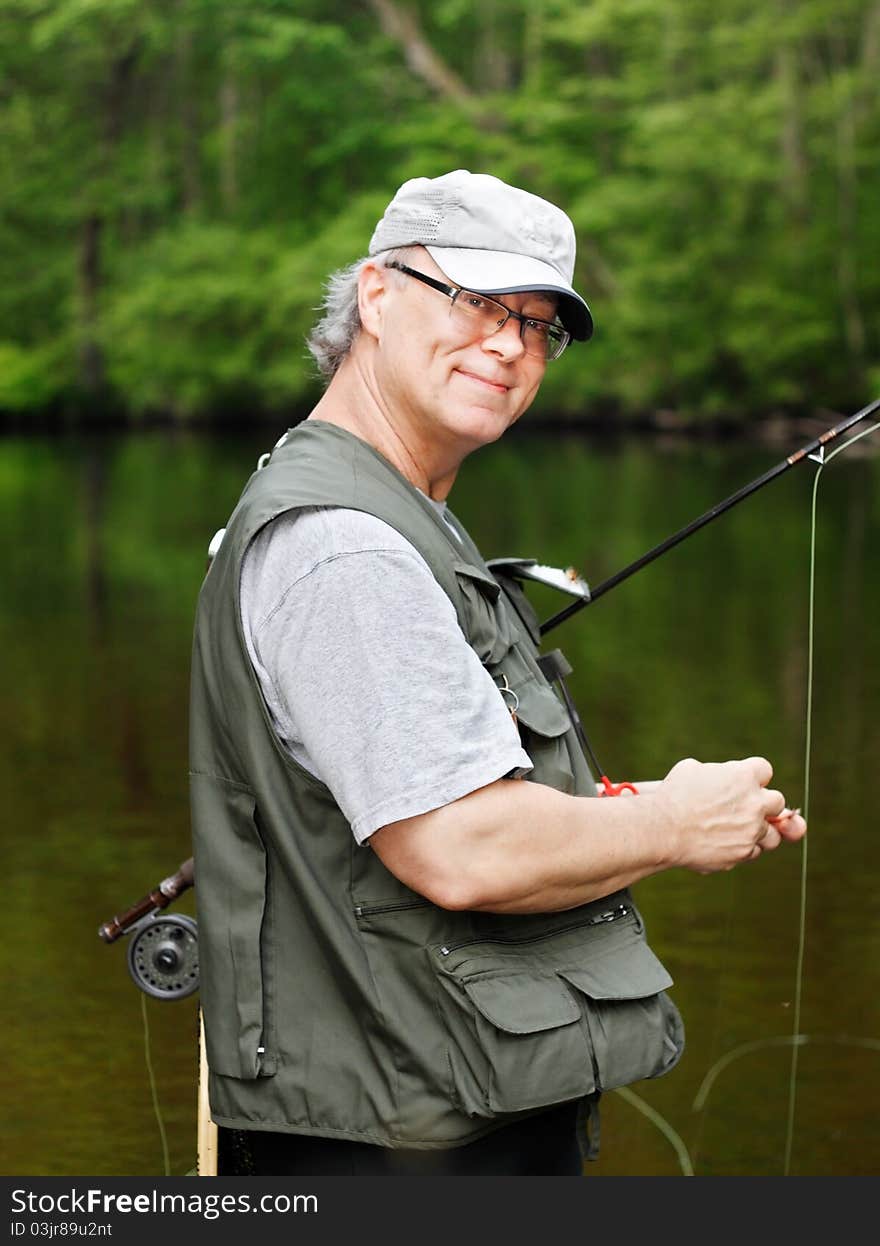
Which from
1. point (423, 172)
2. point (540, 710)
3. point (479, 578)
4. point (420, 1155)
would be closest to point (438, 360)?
point (479, 578)

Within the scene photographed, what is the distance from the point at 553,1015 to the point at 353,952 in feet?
0.70

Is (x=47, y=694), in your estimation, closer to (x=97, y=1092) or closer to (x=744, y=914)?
(x=744, y=914)

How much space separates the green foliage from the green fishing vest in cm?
3389

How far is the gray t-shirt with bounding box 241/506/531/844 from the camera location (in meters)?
1.78

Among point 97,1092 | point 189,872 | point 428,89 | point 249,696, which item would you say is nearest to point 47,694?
point 97,1092

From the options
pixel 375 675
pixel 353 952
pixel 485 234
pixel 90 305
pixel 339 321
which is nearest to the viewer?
pixel 375 675

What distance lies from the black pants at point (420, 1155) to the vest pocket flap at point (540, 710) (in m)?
0.41

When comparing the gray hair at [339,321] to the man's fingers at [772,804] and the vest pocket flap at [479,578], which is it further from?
the man's fingers at [772,804]

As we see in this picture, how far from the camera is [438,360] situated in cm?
202

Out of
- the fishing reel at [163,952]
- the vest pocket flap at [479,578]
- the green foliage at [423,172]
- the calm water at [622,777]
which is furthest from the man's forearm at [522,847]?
the green foliage at [423,172]

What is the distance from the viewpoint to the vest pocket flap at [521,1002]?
1.87m

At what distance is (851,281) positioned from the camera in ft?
116

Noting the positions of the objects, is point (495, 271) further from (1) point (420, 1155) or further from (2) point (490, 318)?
(1) point (420, 1155)

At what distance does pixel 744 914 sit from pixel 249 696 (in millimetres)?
4386
